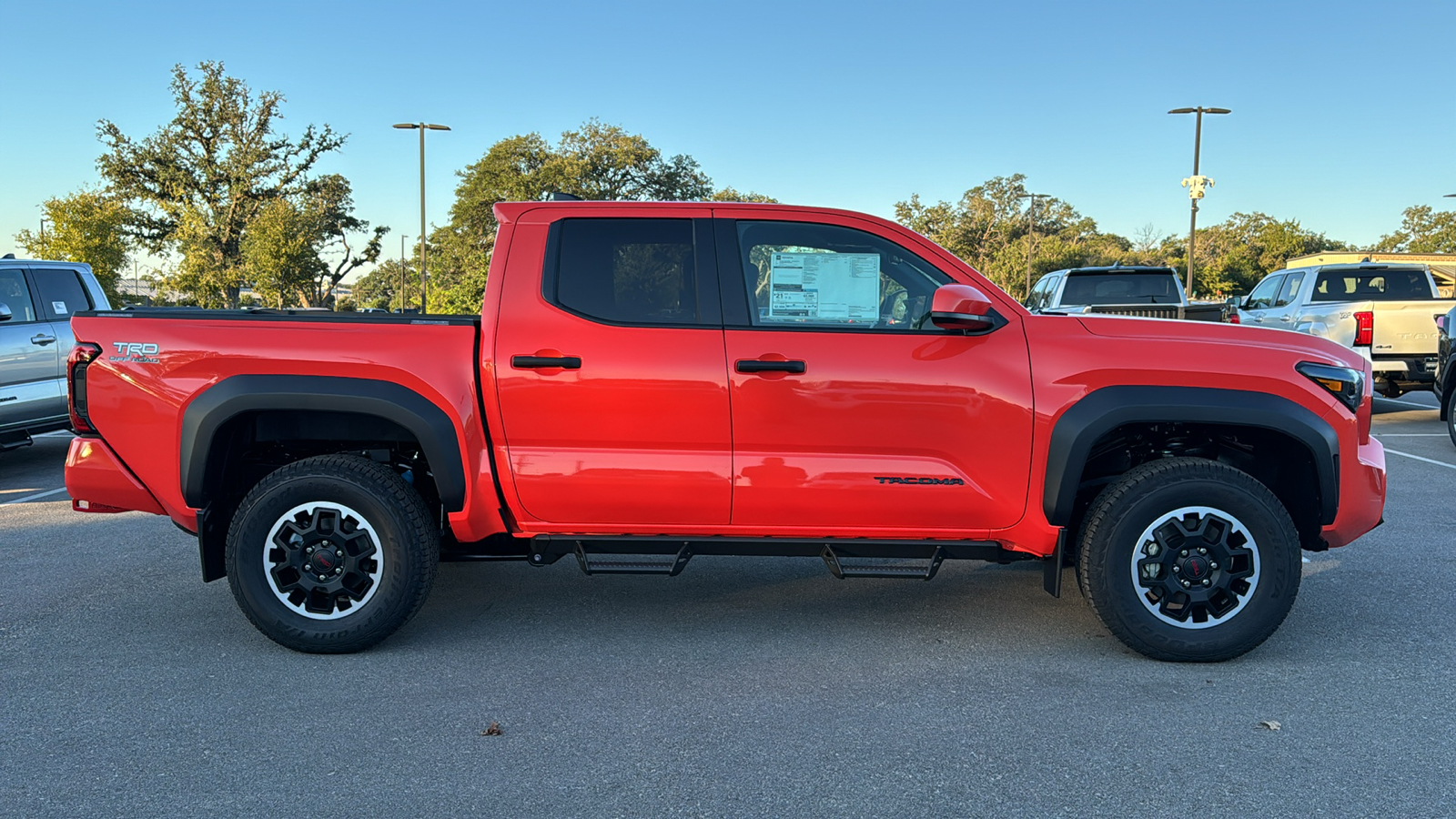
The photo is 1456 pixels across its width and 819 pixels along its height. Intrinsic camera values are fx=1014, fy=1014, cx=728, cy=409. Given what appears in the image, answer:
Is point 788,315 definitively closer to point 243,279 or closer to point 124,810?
point 124,810

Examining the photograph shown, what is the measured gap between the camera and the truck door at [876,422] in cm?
416

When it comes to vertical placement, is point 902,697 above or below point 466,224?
below

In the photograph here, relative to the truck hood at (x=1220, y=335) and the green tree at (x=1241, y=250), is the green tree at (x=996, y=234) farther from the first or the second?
the truck hood at (x=1220, y=335)

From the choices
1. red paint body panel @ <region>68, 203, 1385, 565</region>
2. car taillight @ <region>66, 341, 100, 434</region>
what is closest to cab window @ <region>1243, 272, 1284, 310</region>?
red paint body panel @ <region>68, 203, 1385, 565</region>

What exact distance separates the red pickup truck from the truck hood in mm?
18

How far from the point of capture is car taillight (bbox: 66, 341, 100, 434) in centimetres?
434

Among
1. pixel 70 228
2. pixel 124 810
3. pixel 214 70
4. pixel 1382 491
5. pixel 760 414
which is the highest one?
pixel 214 70

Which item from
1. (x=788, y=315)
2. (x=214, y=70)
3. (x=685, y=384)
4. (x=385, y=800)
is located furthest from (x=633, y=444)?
(x=214, y=70)

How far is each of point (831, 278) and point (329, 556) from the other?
2.46 meters

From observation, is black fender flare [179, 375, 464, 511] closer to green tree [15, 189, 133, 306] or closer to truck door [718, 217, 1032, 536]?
truck door [718, 217, 1032, 536]

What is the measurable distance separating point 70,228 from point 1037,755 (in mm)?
35848

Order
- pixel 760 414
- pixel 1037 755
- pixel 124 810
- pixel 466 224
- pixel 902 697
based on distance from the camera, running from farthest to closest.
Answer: pixel 466 224 → pixel 760 414 → pixel 902 697 → pixel 1037 755 → pixel 124 810

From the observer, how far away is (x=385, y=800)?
3.06 metres

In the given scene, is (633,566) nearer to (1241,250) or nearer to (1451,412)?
(1451,412)
